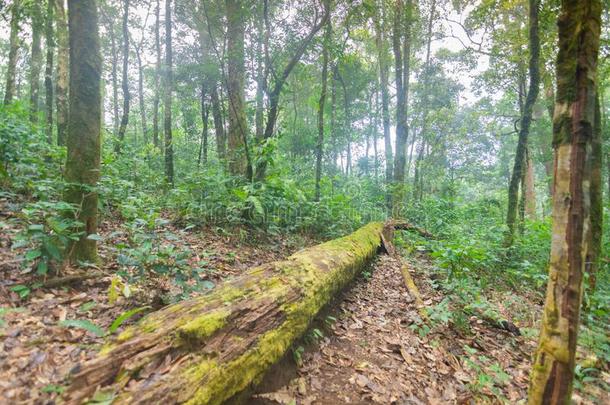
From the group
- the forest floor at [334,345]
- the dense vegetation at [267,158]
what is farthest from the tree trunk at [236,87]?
the forest floor at [334,345]

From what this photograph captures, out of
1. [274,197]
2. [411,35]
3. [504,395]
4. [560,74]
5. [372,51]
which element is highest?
[372,51]

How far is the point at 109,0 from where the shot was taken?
16078mm

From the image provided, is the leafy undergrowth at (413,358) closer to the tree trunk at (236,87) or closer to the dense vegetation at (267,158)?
the dense vegetation at (267,158)

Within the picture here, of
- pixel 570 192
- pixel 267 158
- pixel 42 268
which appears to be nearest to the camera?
pixel 570 192

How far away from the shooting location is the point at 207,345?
2102 millimetres

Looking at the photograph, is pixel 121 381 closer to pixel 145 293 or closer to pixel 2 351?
pixel 2 351

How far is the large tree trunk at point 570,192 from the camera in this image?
6.33 feet

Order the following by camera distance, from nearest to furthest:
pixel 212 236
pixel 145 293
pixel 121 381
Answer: pixel 121 381 → pixel 145 293 → pixel 212 236

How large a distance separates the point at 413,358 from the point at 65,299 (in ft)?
11.6

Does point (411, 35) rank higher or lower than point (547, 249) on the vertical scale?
higher

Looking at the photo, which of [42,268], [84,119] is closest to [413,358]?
[42,268]

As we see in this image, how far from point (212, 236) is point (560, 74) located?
5.36 m

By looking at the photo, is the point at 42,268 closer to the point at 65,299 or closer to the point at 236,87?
the point at 65,299

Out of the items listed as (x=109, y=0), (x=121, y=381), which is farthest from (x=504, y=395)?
(x=109, y=0)
